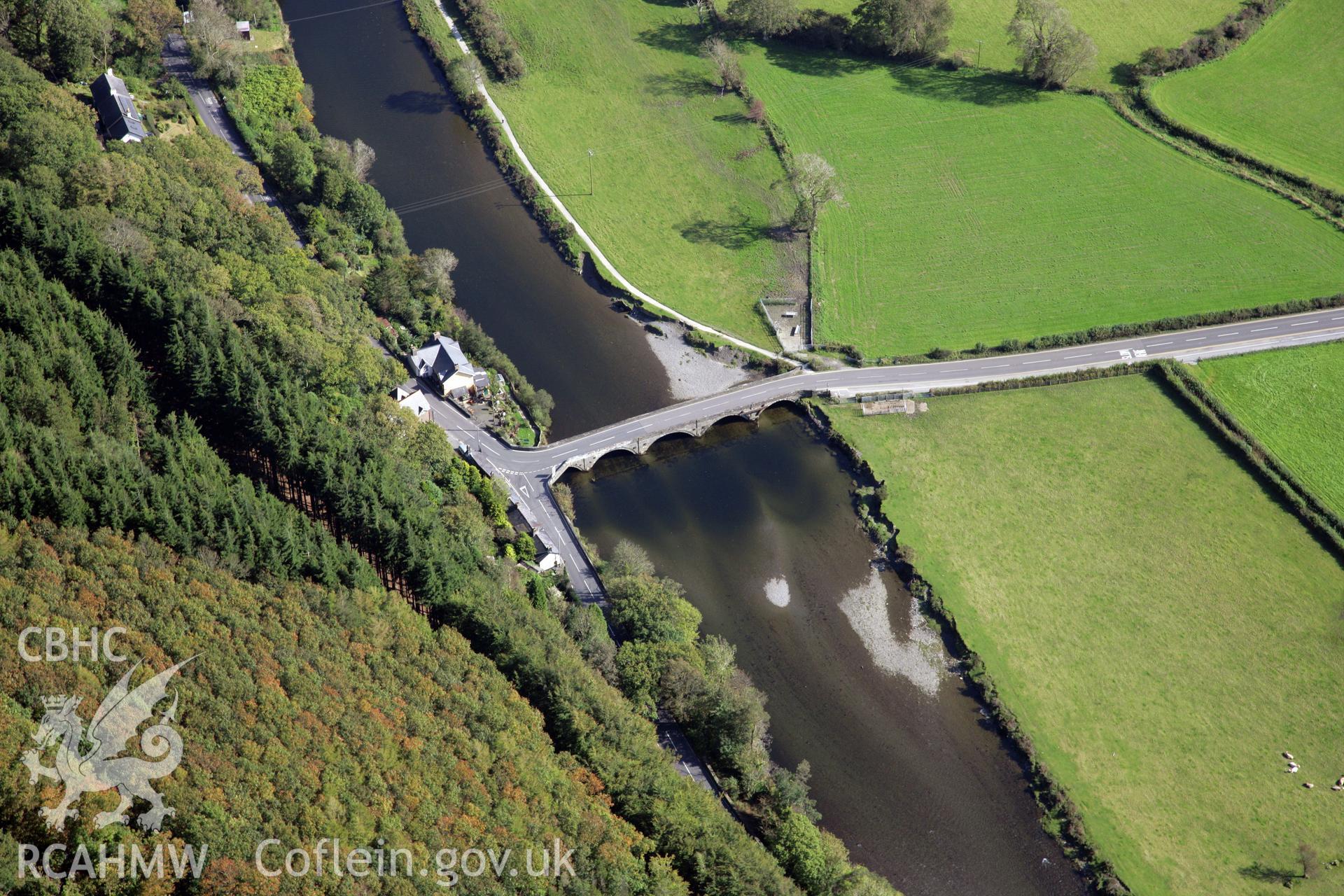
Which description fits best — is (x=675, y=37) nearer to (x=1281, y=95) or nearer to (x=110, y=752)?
(x=1281, y=95)

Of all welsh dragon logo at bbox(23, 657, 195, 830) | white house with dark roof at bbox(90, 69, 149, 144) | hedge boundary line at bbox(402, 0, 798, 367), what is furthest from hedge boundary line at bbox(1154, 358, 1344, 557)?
white house with dark roof at bbox(90, 69, 149, 144)

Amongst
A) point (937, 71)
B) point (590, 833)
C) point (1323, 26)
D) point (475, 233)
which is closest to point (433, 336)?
point (475, 233)

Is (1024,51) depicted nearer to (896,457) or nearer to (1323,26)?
(1323,26)

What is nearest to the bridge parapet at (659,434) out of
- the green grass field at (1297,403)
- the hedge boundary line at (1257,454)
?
the hedge boundary line at (1257,454)

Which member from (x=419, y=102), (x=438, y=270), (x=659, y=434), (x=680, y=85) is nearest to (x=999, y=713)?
(x=659, y=434)

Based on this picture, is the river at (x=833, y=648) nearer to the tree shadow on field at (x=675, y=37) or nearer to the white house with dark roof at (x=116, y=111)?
the white house with dark roof at (x=116, y=111)

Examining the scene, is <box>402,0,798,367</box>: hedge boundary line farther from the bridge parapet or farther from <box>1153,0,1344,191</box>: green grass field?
<box>1153,0,1344,191</box>: green grass field
